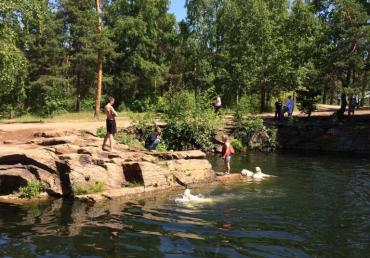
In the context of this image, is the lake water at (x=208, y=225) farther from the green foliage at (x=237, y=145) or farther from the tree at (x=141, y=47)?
the tree at (x=141, y=47)

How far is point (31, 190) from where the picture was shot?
630 inches

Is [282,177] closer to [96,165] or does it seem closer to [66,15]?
[96,165]

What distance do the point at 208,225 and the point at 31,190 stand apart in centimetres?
634

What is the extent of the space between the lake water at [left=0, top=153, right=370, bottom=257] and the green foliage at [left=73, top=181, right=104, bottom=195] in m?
0.76

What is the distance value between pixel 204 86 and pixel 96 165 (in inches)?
1177

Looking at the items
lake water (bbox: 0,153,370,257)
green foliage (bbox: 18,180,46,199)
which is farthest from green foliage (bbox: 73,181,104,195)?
green foliage (bbox: 18,180,46,199)

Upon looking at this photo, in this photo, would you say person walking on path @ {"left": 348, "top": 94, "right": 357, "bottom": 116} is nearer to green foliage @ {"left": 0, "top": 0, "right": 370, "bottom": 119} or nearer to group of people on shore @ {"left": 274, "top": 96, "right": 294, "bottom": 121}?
green foliage @ {"left": 0, "top": 0, "right": 370, "bottom": 119}

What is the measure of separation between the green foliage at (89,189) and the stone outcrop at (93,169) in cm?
3

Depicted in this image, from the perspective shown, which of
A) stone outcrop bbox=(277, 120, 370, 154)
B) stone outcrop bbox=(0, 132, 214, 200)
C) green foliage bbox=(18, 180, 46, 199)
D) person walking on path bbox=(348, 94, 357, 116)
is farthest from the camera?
person walking on path bbox=(348, 94, 357, 116)

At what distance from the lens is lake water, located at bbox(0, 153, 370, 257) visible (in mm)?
10805

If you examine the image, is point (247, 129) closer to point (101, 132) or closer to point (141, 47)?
point (101, 132)

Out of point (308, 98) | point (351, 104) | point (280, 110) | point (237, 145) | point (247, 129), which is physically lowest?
point (237, 145)

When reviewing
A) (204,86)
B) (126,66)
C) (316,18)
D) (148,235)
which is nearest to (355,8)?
(316,18)

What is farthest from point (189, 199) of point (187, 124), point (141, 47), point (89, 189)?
point (141, 47)
